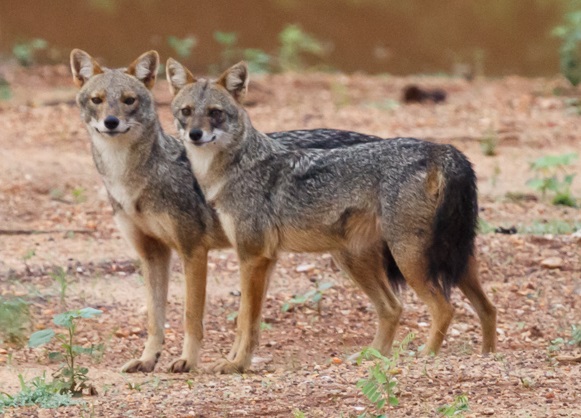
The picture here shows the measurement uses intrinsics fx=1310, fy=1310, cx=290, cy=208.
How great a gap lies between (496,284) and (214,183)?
243cm

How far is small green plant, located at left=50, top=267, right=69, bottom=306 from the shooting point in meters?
8.15

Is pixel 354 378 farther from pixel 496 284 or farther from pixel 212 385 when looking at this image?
pixel 496 284

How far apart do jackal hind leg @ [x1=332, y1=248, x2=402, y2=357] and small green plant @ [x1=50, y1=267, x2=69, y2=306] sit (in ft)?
5.60

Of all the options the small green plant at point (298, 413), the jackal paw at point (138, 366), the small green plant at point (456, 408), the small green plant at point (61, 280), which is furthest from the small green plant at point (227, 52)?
the small green plant at point (456, 408)

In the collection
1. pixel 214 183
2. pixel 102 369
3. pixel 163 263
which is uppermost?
pixel 214 183

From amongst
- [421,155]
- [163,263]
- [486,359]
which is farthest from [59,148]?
[486,359]

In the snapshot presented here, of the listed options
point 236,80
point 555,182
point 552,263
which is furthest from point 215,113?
point 555,182

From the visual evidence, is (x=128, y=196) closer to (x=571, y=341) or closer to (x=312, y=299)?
(x=312, y=299)

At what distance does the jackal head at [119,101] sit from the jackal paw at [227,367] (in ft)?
4.47

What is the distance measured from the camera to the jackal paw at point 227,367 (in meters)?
7.19

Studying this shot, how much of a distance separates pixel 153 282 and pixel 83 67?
133cm

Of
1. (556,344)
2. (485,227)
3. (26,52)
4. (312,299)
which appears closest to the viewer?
(556,344)

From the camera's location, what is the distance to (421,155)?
707 cm

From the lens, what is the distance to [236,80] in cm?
753
